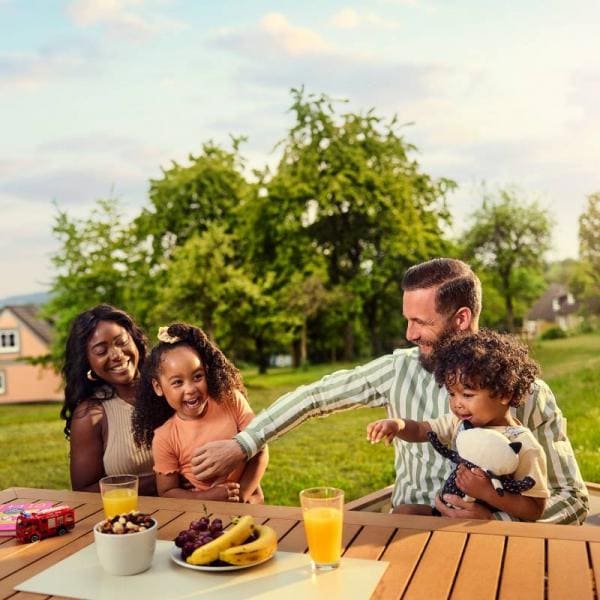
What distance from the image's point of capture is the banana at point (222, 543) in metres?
2.02

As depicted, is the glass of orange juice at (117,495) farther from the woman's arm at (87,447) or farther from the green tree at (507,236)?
the green tree at (507,236)

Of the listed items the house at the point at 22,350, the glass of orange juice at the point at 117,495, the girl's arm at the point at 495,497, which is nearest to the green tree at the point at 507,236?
the house at the point at 22,350

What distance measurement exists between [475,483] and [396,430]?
331 millimetres

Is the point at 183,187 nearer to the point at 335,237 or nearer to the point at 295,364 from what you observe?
the point at 335,237

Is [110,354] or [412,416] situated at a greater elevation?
[110,354]

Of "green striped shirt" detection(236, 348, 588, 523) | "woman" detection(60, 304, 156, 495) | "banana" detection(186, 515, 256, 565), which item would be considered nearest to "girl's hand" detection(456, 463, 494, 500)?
"green striped shirt" detection(236, 348, 588, 523)

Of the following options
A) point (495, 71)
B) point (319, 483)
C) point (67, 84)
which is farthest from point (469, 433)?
point (495, 71)

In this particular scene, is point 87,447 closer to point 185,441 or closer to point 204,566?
point 185,441

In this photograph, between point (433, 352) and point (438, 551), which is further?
point (433, 352)

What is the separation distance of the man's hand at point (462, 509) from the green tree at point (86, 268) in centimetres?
2093

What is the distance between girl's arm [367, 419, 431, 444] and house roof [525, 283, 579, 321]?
2464 inches

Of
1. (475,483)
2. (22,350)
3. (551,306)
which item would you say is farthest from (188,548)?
(551,306)

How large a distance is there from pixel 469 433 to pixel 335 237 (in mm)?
21112

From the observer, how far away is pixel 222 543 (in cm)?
204
